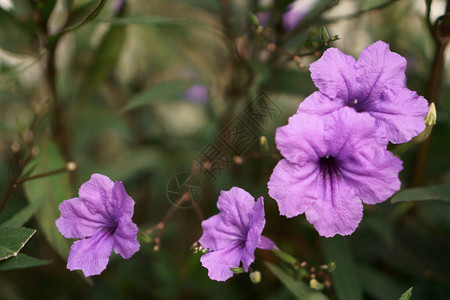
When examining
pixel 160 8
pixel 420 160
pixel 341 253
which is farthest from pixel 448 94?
pixel 160 8

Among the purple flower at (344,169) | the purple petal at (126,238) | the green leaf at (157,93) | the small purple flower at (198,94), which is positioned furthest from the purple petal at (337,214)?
the small purple flower at (198,94)

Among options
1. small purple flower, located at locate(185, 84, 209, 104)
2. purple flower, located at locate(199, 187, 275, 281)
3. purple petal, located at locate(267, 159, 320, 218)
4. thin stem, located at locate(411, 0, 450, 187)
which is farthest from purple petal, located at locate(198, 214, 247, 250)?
small purple flower, located at locate(185, 84, 209, 104)

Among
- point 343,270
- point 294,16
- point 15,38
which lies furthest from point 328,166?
point 15,38

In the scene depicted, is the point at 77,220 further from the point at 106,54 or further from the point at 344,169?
the point at 106,54

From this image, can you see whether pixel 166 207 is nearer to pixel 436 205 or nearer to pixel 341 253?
pixel 341 253

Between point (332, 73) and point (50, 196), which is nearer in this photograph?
point (332, 73)
